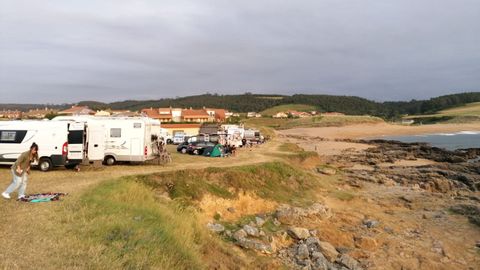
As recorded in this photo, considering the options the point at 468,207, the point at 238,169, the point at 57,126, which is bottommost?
the point at 468,207

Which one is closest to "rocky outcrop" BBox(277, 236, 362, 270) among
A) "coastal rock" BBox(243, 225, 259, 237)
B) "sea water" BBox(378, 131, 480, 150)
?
"coastal rock" BBox(243, 225, 259, 237)

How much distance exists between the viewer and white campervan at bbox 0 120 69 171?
19.3 metres

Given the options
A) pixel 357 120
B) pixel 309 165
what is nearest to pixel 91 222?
pixel 309 165

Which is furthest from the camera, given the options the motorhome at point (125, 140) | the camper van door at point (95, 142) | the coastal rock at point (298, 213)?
the motorhome at point (125, 140)

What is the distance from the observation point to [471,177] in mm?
33094

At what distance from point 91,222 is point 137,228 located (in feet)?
3.83

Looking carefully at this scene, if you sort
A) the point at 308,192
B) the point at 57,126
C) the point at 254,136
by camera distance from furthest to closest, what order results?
1. the point at 254,136
2. the point at 308,192
3. the point at 57,126

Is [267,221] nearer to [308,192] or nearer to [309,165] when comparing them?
[308,192]

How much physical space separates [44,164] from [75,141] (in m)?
1.84

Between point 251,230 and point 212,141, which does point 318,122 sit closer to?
point 212,141

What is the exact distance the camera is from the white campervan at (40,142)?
63.4 feet

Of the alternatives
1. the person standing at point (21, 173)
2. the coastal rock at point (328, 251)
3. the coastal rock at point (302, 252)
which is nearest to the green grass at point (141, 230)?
the coastal rock at point (302, 252)

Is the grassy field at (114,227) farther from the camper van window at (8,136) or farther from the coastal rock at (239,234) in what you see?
the camper van window at (8,136)

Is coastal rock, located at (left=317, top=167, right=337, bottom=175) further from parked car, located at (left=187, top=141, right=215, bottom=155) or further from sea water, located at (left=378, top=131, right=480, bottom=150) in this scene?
sea water, located at (left=378, top=131, right=480, bottom=150)
